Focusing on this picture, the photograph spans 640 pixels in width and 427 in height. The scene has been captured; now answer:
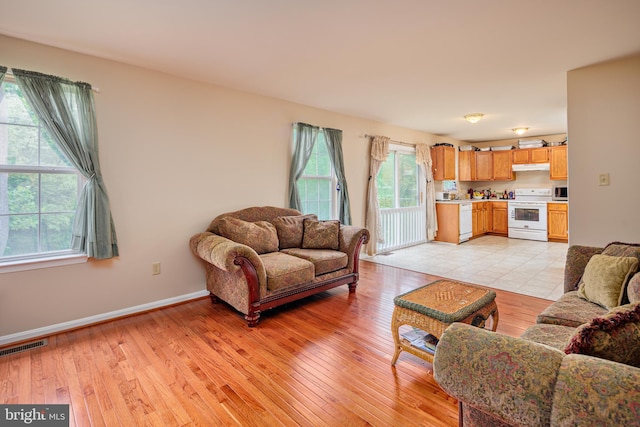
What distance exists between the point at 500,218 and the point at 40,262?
8.63 meters

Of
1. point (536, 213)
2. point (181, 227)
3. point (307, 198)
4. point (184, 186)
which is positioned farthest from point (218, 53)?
point (536, 213)

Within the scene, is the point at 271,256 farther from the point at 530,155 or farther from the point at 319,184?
the point at 530,155

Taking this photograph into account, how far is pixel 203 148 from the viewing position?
142 inches

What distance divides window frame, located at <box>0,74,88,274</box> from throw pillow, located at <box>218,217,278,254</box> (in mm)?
1262

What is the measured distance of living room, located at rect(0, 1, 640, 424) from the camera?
2723 millimetres

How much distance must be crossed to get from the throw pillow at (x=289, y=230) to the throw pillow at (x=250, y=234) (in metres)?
0.17

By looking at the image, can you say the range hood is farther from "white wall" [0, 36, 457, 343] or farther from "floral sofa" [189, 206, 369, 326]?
"white wall" [0, 36, 457, 343]

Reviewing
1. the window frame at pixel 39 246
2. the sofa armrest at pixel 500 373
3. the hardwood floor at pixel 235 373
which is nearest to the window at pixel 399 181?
the hardwood floor at pixel 235 373

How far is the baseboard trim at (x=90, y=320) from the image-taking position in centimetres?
258

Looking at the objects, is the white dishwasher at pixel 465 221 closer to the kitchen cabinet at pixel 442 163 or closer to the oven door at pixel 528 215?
the kitchen cabinet at pixel 442 163

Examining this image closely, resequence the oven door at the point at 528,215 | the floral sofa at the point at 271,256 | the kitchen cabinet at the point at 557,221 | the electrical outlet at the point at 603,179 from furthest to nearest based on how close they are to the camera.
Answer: the oven door at the point at 528,215 < the kitchen cabinet at the point at 557,221 < the electrical outlet at the point at 603,179 < the floral sofa at the point at 271,256

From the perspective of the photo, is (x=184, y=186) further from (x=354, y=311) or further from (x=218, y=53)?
(x=354, y=311)

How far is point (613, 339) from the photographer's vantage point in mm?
1013

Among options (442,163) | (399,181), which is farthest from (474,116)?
(442,163)
